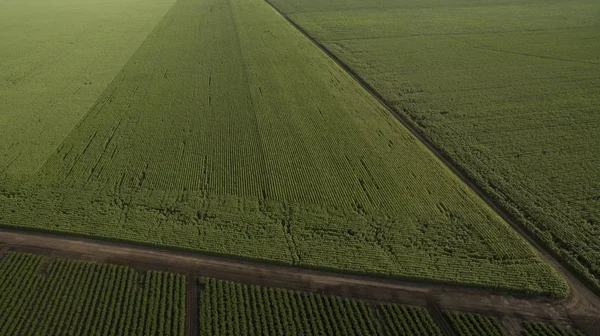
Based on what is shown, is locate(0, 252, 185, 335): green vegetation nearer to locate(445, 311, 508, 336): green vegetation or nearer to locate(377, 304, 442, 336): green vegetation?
locate(377, 304, 442, 336): green vegetation

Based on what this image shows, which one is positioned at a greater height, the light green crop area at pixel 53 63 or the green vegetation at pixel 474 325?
the light green crop area at pixel 53 63

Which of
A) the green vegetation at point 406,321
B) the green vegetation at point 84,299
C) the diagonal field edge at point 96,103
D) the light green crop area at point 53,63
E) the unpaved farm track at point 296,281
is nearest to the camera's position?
the green vegetation at point 406,321

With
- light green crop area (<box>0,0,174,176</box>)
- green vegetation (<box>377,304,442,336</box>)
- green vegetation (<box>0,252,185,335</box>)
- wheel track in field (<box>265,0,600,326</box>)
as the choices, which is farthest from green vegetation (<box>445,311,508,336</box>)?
light green crop area (<box>0,0,174,176</box>)

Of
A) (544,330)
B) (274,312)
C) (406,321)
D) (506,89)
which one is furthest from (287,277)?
(506,89)

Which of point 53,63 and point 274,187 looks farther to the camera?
point 53,63

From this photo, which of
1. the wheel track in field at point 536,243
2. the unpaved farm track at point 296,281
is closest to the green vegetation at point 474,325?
the unpaved farm track at point 296,281

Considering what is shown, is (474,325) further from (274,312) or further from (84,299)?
(84,299)

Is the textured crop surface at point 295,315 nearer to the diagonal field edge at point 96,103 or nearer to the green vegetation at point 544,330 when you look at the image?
the green vegetation at point 544,330

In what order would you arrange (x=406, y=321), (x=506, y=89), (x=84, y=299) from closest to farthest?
1. (x=406, y=321)
2. (x=84, y=299)
3. (x=506, y=89)
